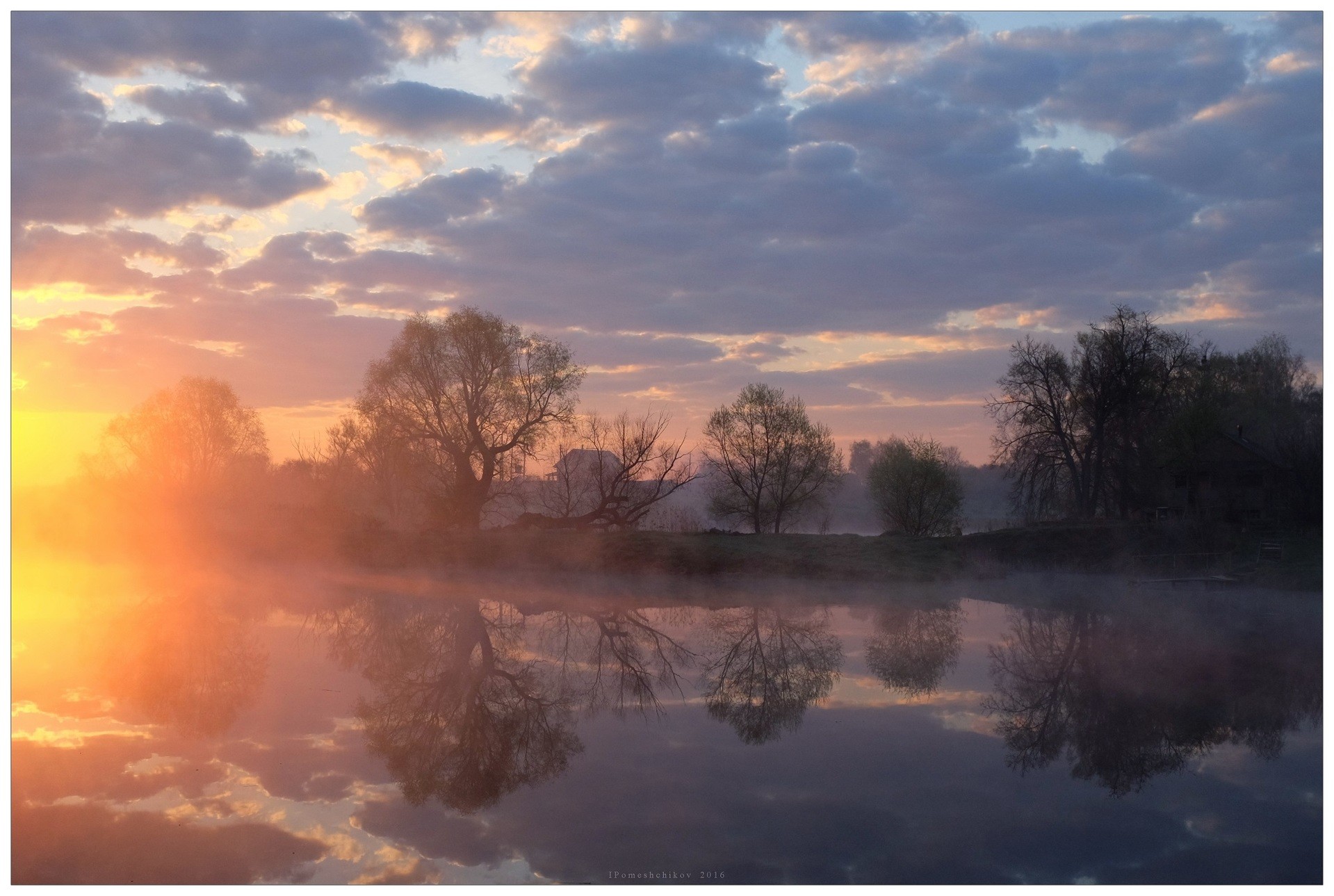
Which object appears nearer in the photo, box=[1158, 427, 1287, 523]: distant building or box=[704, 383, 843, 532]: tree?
box=[1158, 427, 1287, 523]: distant building

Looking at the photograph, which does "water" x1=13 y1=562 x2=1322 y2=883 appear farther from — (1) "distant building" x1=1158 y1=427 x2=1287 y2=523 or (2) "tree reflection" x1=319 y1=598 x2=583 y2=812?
(1) "distant building" x1=1158 y1=427 x2=1287 y2=523

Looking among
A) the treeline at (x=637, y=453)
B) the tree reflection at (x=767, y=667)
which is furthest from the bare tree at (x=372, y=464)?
the tree reflection at (x=767, y=667)

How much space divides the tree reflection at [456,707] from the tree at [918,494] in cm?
4863

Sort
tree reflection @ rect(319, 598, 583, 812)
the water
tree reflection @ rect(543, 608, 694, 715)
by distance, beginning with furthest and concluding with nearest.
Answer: tree reflection @ rect(543, 608, 694, 715)
tree reflection @ rect(319, 598, 583, 812)
the water

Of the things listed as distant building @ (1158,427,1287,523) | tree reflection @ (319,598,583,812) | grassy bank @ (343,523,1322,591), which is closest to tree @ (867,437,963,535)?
distant building @ (1158,427,1287,523)

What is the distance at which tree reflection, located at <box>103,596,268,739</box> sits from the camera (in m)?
12.8

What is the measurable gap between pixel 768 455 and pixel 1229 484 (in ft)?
83.8

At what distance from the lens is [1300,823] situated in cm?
942

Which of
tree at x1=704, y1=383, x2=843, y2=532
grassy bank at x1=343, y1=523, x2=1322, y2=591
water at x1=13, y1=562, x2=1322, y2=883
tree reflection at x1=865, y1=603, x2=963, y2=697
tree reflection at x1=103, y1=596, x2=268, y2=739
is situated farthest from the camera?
tree at x1=704, y1=383, x2=843, y2=532

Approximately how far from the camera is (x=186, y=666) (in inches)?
614

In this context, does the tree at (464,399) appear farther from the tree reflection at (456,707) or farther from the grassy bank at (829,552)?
the tree reflection at (456,707)

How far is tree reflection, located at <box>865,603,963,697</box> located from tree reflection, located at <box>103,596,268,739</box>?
34.6ft

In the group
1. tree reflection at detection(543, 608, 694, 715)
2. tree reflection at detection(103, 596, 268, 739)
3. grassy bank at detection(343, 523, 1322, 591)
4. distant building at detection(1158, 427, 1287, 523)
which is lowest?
tree reflection at detection(543, 608, 694, 715)

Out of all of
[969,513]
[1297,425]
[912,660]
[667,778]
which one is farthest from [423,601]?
[969,513]
